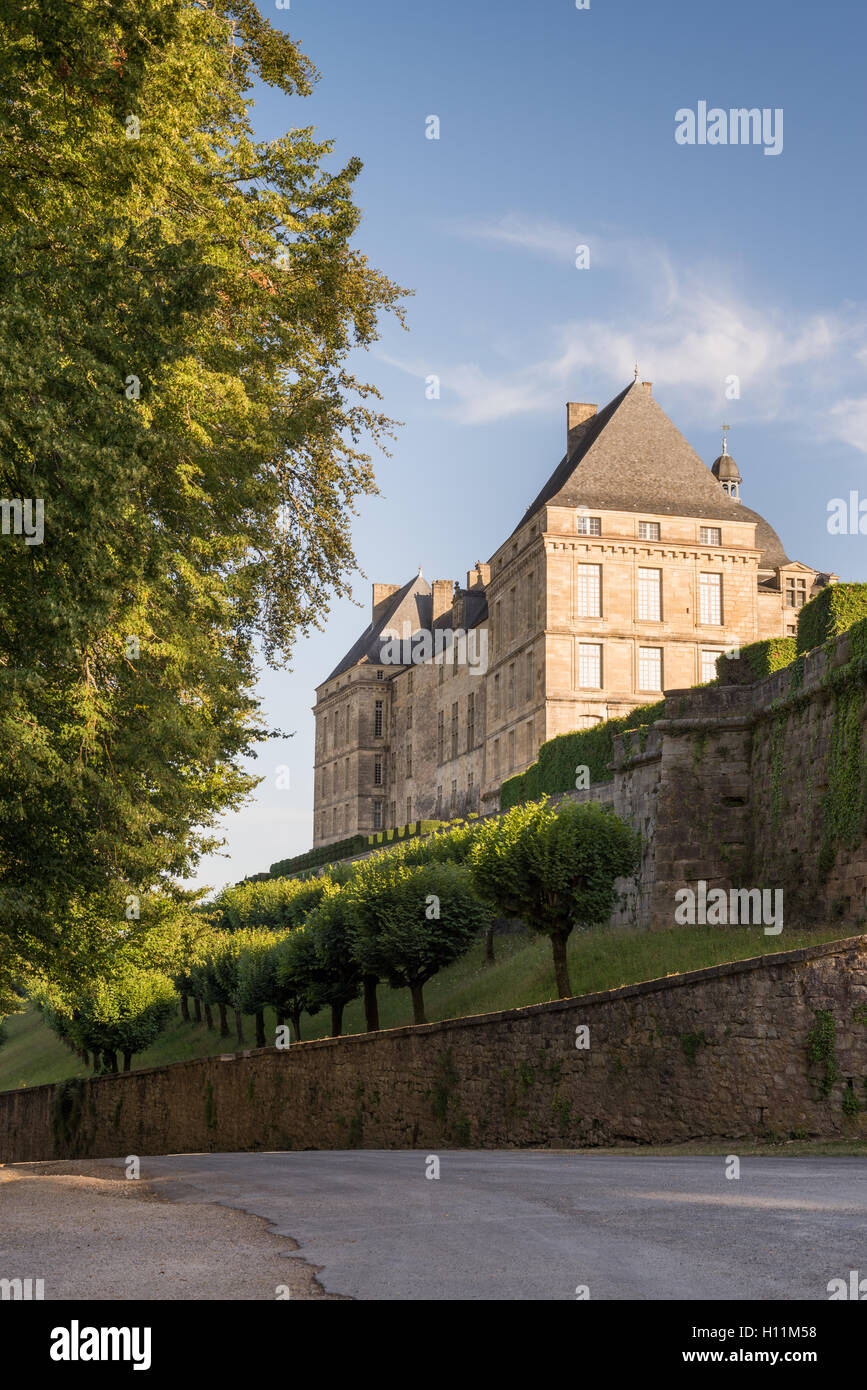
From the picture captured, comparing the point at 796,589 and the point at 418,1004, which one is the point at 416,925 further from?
the point at 796,589

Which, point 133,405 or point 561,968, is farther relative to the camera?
point 561,968

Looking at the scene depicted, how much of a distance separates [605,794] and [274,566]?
64.0ft

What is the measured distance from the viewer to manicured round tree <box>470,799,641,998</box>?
28.0 m

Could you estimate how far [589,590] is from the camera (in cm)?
→ 6050

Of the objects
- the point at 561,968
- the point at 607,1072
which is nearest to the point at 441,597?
the point at 561,968

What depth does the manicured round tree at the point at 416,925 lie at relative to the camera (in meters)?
34.1

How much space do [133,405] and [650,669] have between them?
49.9 m

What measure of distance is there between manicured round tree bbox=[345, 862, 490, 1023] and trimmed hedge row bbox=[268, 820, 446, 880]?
27.1 metres

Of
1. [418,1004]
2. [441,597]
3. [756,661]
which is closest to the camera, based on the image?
[756,661]

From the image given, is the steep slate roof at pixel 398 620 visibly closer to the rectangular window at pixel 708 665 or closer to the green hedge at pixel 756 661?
the rectangular window at pixel 708 665

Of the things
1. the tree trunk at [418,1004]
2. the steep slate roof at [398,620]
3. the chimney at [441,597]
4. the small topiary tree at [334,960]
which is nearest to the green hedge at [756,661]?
the tree trunk at [418,1004]

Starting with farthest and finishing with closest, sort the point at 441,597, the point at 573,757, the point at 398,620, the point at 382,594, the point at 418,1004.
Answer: the point at 382,594 → the point at 398,620 → the point at 441,597 → the point at 573,757 → the point at 418,1004

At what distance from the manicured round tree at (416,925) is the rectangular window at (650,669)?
26.5 meters

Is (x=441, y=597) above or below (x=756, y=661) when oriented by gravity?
above
